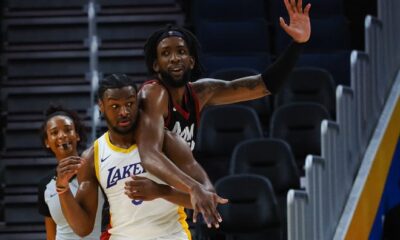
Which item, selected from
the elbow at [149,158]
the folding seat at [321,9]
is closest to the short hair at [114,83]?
the elbow at [149,158]

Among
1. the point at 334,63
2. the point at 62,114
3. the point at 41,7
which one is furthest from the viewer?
the point at 41,7

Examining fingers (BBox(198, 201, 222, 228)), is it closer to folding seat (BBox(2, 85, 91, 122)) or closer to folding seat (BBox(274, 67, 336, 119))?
folding seat (BBox(274, 67, 336, 119))

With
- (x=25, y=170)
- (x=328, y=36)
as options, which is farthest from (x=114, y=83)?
(x=328, y=36)

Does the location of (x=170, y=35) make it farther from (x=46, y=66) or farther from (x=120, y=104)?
(x=46, y=66)

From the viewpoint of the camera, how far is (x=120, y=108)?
4484 mm

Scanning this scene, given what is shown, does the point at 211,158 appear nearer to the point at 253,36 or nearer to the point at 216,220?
the point at 253,36

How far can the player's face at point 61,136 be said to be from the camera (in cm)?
550

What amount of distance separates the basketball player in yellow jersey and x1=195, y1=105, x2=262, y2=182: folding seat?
3781 mm

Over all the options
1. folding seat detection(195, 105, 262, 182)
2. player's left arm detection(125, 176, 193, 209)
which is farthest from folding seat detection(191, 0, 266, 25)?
player's left arm detection(125, 176, 193, 209)

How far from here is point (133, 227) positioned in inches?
179

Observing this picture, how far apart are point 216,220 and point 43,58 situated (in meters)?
6.10

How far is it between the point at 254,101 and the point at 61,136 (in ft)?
12.5

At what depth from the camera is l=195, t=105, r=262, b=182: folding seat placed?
333 inches

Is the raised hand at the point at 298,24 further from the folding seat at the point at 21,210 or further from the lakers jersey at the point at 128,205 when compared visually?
the folding seat at the point at 21,210
